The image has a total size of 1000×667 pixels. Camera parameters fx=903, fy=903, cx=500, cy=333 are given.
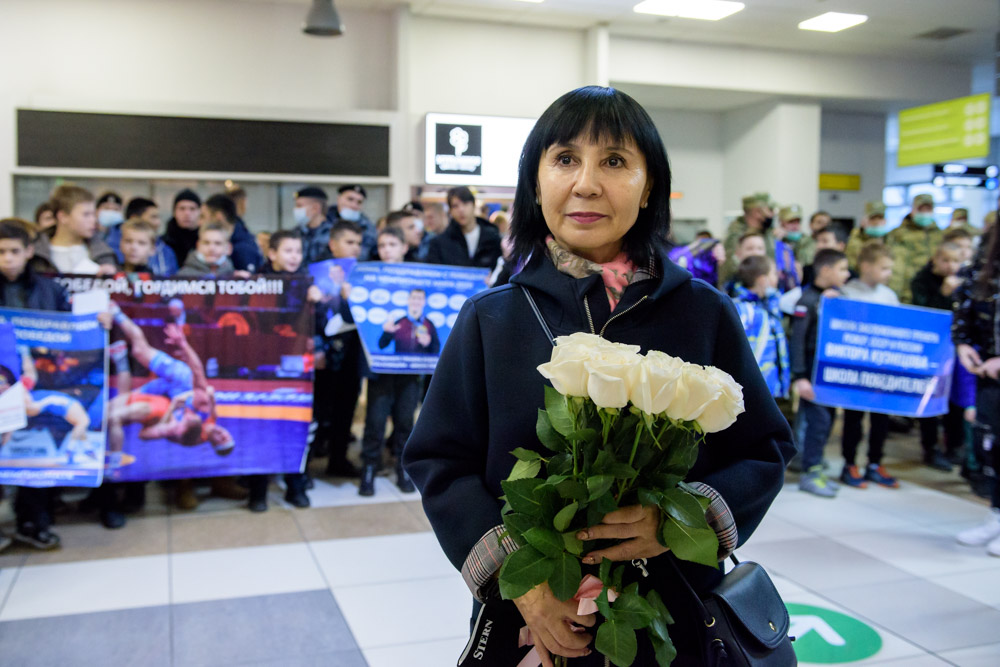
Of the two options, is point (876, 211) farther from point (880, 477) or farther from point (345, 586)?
point (345, 586)

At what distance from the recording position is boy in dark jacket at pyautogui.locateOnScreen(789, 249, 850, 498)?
556 cm

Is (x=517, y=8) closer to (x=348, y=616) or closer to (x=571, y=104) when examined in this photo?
(x=348, y=616)

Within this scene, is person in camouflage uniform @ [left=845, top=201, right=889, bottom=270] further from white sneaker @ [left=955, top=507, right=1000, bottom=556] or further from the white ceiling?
white sneaker @ [left=955, top=507, right=1000, bottom=556]

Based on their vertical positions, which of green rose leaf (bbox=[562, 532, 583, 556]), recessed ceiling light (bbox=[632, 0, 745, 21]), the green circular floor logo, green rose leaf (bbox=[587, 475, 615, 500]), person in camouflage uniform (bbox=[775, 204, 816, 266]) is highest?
recessed ceiling light (bbox=[632, 0, 745, 21])

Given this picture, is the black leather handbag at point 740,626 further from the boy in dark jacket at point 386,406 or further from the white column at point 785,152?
the white column at point 785,152

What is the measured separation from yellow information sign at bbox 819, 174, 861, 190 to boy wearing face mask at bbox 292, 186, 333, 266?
10599 mm

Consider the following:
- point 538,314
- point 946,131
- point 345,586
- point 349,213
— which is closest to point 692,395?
point 538,314

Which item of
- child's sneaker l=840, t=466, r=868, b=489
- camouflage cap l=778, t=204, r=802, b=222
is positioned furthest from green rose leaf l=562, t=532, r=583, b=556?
camouflage cap l=778, t=204, r=802, b=222

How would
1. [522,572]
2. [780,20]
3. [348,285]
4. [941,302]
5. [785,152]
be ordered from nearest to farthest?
[522,572]
[348,285]
[941,302]
[780,20]
[785,152]

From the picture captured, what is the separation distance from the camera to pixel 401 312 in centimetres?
543

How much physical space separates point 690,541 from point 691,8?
33.8 ft

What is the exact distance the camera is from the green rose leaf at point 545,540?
119cm

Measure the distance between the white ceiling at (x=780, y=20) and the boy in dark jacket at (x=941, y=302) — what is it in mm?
4851

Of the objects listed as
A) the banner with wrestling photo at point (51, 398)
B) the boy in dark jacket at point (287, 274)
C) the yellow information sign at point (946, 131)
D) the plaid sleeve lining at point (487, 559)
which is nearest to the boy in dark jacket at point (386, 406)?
the boy in dark jacket at point (287, 274)
